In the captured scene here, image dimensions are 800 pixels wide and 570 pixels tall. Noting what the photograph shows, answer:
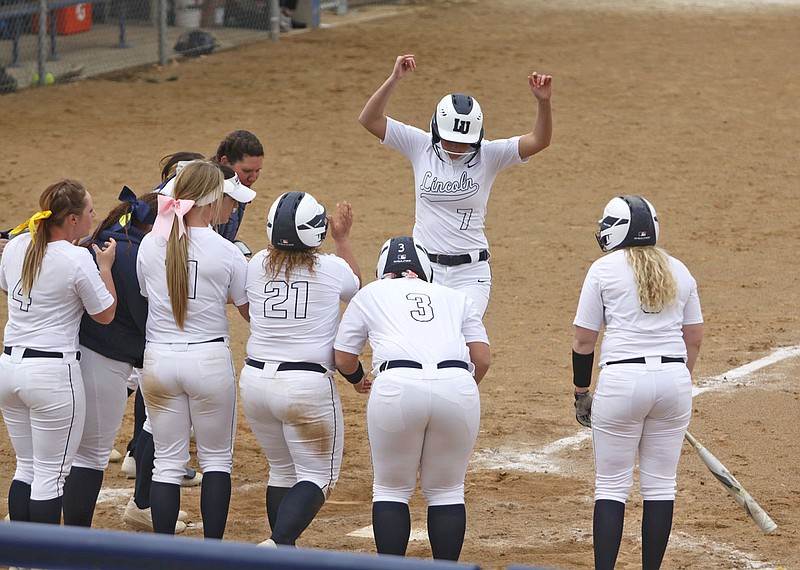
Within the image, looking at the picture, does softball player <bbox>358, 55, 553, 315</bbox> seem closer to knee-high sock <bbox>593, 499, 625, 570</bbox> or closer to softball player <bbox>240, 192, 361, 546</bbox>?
softball player <bbox>240, 192, 361, 546</bbox>

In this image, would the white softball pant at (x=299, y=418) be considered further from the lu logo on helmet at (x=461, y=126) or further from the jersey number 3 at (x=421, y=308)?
the lu logo on helmet at (x=461, y=126)

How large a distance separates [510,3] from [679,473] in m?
21.6

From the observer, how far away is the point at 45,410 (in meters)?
4.98

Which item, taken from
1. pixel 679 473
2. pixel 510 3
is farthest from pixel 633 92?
pixel 679 473

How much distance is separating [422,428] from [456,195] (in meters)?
2.12

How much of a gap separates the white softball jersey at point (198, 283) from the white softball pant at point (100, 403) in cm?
31

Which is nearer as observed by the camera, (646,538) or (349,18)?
(646,538)

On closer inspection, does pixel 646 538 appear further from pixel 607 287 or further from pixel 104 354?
pixel 104 354

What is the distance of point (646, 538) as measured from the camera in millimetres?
4996

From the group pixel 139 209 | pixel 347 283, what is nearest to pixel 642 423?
pixel 347 283

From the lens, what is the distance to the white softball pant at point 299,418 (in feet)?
16.2

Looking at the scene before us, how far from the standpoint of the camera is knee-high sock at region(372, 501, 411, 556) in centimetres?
484

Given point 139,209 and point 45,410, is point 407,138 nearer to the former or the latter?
point 139,209

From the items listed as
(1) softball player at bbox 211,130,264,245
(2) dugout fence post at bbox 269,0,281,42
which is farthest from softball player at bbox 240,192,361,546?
(2) dugout fence post at bbox 269,0,281,42
